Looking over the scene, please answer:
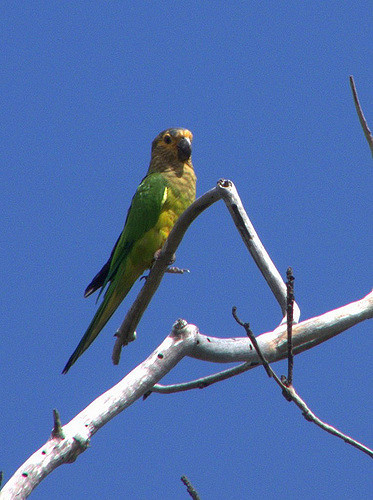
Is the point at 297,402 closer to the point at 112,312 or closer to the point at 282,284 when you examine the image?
the point at 282,284

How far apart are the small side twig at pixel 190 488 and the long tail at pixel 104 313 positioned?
1.59 metres

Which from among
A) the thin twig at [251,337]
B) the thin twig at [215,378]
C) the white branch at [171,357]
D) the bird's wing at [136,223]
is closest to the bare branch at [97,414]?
the white branch at [171,357]

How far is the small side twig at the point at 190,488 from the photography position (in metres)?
2.88

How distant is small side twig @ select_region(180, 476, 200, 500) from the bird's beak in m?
3.25

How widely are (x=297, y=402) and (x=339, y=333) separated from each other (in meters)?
0.93

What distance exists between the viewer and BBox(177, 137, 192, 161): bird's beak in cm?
572

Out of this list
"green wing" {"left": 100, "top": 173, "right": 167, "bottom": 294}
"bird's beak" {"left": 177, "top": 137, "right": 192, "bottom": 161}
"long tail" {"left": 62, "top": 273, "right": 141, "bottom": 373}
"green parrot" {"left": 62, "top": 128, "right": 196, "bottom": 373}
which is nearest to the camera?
"long tail" {"left": 62, "top": 273, "right": 141, "bottom": 373}

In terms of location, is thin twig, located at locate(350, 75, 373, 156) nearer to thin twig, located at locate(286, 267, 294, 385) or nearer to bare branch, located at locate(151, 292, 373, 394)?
bare branch, located at locate(151, 292, 373, 394)

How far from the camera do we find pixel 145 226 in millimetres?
5250

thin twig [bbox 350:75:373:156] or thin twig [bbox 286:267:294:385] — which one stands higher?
thin twig [bbox 350:75:373:156]

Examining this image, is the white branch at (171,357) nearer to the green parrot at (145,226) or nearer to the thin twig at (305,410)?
the thin twig at (305,410)

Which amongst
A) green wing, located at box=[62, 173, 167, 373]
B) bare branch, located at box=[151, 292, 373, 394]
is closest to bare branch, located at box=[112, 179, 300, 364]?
bare branch, located at box=[151, 292, 373, 394]

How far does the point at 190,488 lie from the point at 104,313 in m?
2.05

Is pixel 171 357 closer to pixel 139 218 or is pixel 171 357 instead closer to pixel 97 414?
pixel 97 414
